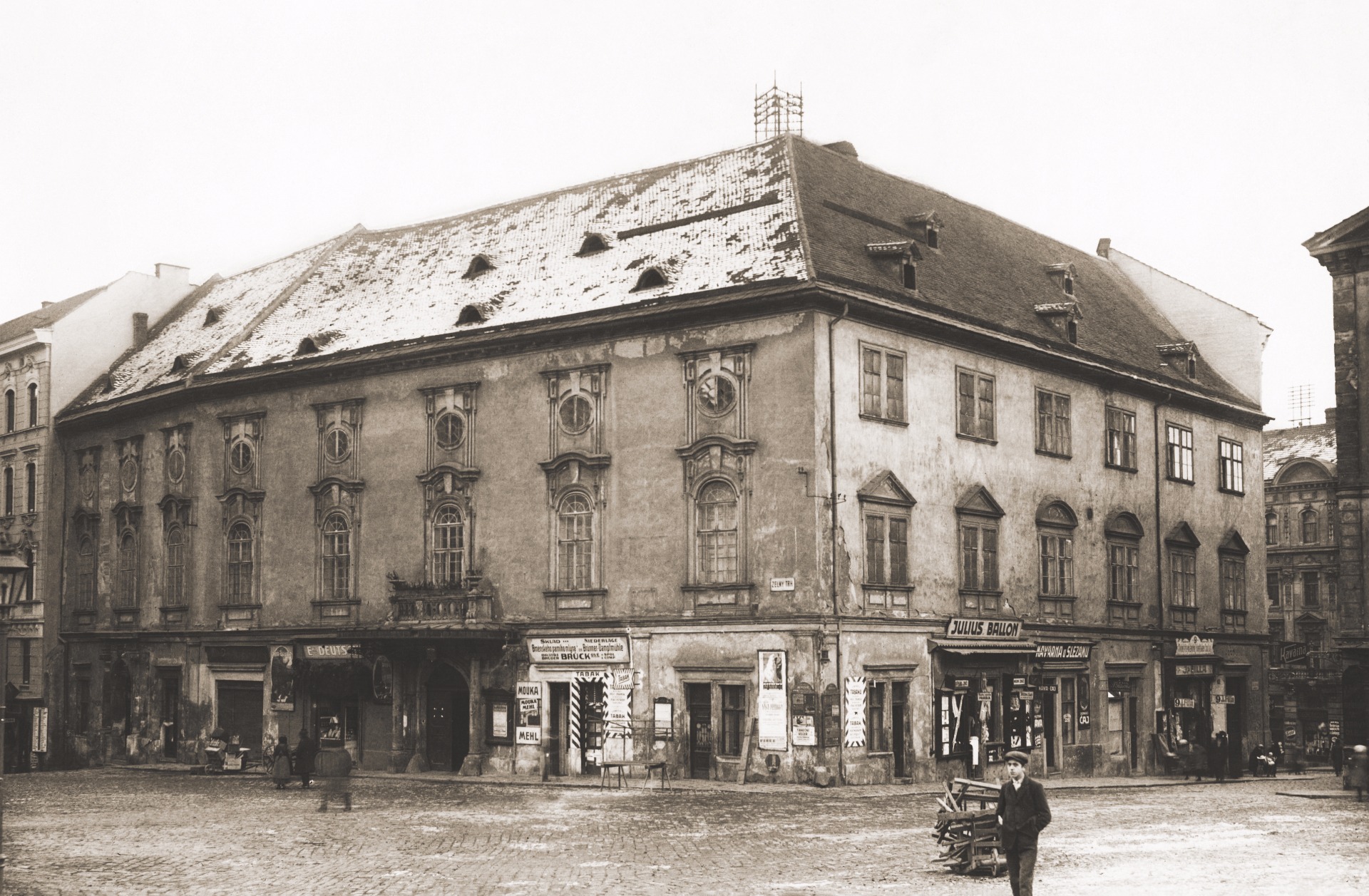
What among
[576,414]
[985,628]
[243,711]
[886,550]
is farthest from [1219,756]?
[243,711]

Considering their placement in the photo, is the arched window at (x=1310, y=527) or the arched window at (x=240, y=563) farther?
the arched window at (x=1310, y=527)

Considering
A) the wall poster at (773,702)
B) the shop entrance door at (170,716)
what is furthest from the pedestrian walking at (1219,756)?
the shop entrance door at (170,716)

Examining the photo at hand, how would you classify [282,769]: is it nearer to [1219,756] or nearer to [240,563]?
[240,563]

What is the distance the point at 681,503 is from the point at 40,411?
2720 centimetres

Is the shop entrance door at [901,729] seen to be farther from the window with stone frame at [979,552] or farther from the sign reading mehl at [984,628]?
the window with stone frame at [979,552]

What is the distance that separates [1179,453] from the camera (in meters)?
48.3

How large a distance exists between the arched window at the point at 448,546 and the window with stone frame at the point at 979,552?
1245 cm

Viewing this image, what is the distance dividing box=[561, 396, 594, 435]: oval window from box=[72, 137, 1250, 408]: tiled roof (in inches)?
84.2

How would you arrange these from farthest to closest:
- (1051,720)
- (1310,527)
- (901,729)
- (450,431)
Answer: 1. (1310,527)
2. (1051,720)
3. (450,431)
4. (901,729)

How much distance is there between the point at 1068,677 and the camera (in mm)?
41875

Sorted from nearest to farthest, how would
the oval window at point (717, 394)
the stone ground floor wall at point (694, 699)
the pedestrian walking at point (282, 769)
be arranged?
the stone ground floor wall at point (694, 699), the pedestrian walking at point (282, 769), the oval window at point (717, 394)

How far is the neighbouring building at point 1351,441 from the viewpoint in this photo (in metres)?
37.7

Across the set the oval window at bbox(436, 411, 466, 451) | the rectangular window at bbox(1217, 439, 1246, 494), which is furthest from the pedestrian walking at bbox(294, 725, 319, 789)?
the rectangular window at bbox(1217, 439, 1246, 494)

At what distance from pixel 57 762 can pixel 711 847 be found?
108ft
